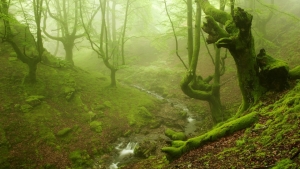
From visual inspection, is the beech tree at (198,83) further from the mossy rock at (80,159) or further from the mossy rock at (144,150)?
the mossy rock at (80,159)

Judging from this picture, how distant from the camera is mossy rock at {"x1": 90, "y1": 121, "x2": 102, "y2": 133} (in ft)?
40.5

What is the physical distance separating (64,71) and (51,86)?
2689 millimetres

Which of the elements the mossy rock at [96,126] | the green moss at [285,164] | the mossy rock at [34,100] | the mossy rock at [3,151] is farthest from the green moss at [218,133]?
the mossy rock at [34,100]

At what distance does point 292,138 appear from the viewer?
170 inches

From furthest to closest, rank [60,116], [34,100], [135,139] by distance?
[135,139] < [60,116] < [34,100]

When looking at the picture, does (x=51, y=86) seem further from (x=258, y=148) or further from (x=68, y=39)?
(x=258, y=148)

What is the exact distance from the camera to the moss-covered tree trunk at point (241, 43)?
6.67 m

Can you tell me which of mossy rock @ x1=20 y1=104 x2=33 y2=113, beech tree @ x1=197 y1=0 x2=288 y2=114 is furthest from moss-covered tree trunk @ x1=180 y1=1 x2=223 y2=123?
mossy rock @ x1=20 y1=104 x2=33 y2=113

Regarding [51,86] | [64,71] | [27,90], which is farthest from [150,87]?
[27,90]

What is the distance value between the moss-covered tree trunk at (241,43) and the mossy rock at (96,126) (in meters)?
8.20

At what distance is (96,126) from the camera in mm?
12578

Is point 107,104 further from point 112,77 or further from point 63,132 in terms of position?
point 63,132

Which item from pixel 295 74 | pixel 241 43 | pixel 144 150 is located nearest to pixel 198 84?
pixel 144 150

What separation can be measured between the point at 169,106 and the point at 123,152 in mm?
7014
